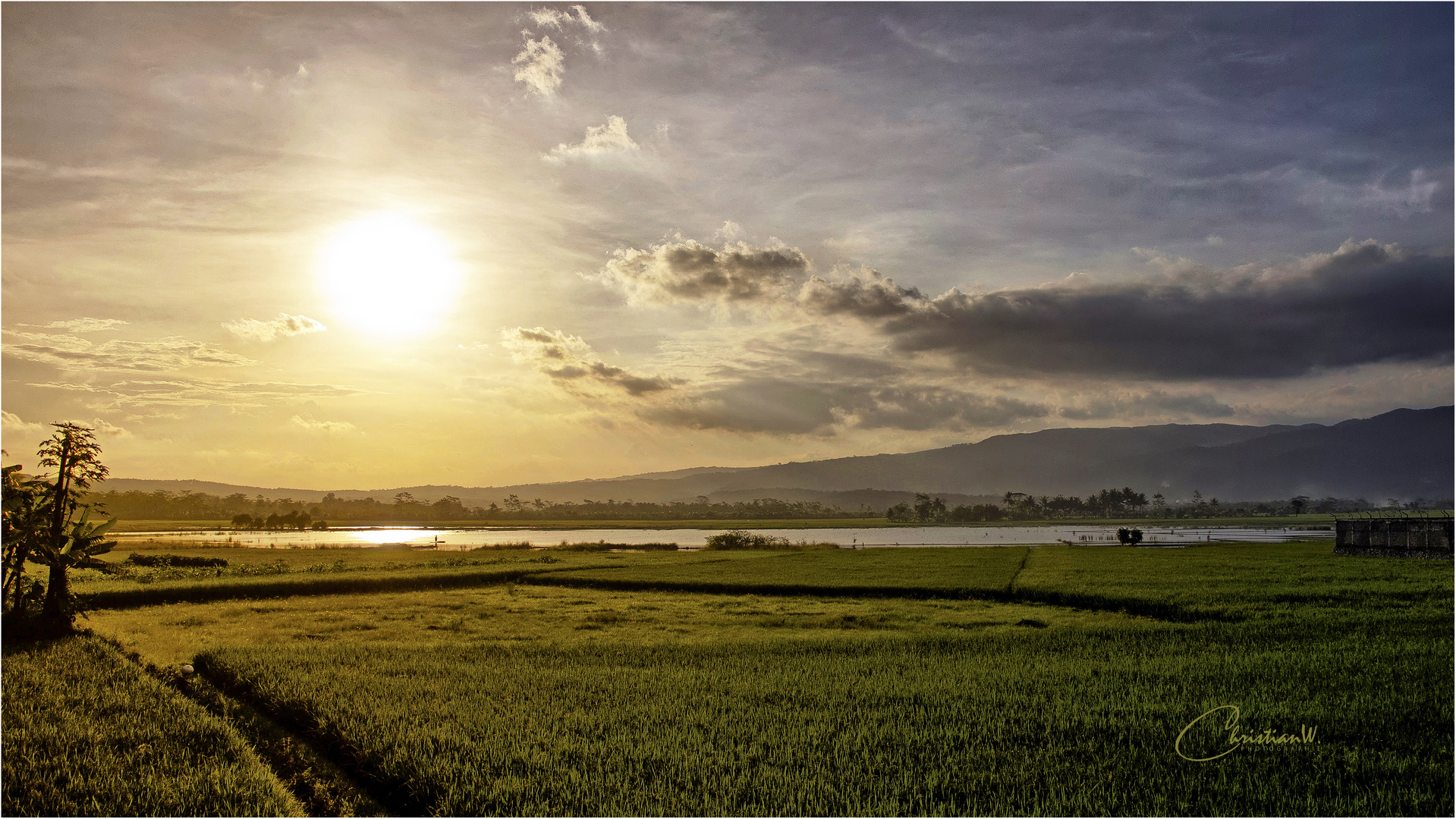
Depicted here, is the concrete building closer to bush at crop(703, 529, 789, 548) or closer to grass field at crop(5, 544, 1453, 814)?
grass field at crop(5, 544, 1453, 814)

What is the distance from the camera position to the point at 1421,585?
2689 centimetres

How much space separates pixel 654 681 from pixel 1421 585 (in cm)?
2850

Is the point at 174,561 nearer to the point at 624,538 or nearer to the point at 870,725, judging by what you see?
the point at 870,725

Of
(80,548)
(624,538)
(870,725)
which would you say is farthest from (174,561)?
(624,538)

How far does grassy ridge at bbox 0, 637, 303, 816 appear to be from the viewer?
8117 mm

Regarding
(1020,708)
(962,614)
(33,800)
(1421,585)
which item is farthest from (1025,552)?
(33,800)

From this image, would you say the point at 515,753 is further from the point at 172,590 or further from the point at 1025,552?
the point at 1025,552

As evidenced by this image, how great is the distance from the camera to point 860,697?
39.9 feet
